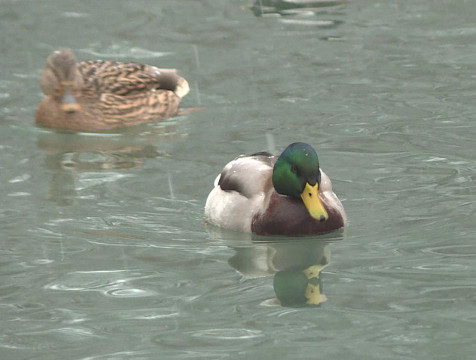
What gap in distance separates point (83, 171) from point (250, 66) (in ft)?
12.7

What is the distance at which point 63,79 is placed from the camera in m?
11.5

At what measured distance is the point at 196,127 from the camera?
11.3m

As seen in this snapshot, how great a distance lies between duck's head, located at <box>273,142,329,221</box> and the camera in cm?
789

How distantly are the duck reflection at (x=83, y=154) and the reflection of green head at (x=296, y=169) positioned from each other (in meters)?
1.83

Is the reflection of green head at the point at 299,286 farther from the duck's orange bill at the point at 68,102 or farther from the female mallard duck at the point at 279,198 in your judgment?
the duck's orange bill at the point at 68,102

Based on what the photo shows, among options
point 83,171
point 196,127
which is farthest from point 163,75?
point 83,171

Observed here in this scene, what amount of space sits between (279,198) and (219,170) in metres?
1.69

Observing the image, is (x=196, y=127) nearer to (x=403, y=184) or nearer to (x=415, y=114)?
(x=415, y=114)

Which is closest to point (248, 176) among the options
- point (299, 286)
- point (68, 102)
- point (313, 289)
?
point (299, 286)

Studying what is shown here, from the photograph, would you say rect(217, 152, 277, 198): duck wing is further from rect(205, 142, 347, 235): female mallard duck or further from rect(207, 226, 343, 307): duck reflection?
rect(207, 226, 343, 307): duck reflection

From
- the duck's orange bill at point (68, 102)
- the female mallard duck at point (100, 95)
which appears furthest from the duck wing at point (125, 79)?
the duck's orange bill at point (68, 102)

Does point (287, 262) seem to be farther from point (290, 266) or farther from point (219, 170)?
point (219, 170)

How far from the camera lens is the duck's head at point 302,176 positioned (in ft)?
25.9

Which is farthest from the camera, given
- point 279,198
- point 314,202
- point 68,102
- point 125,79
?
point 125,79
